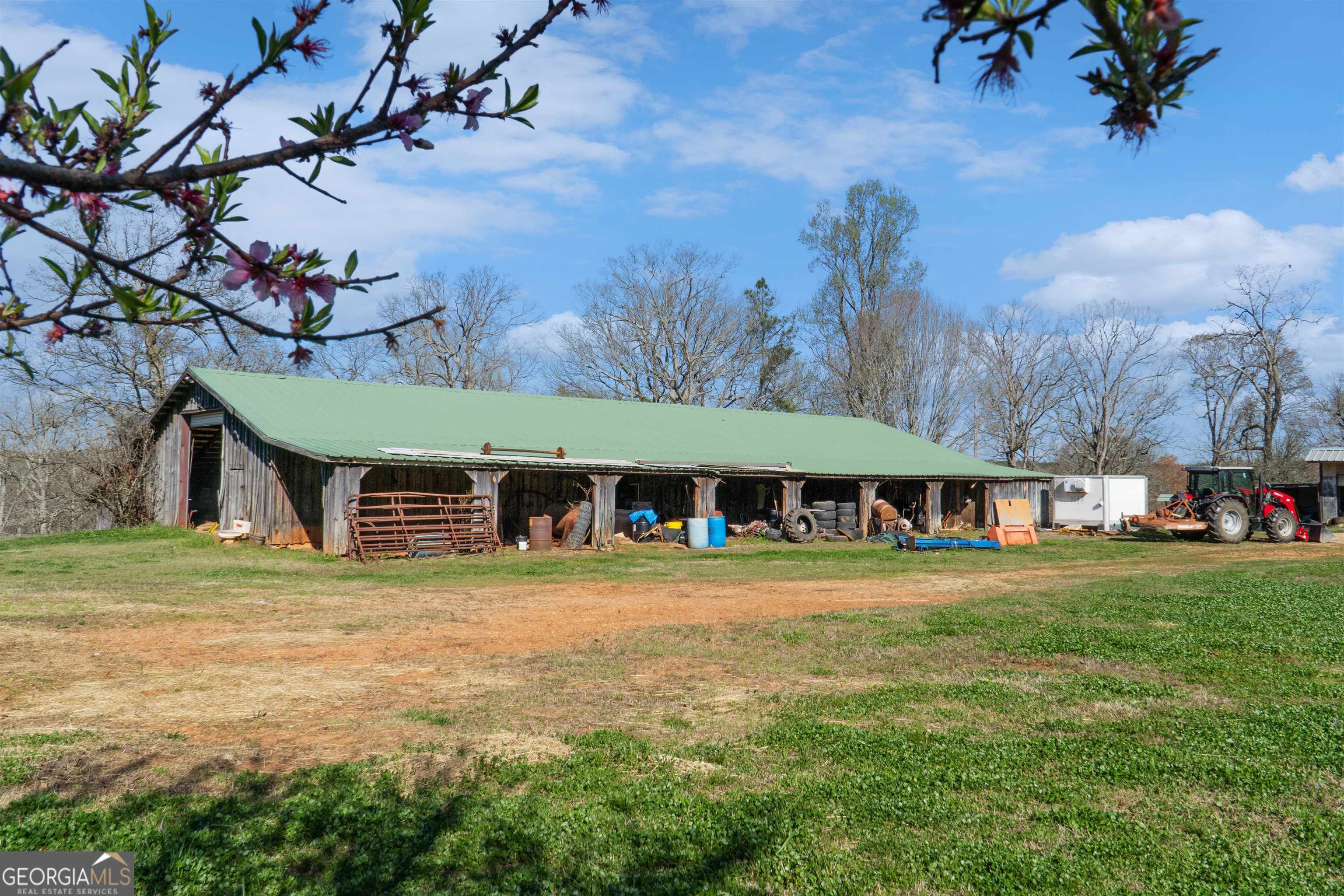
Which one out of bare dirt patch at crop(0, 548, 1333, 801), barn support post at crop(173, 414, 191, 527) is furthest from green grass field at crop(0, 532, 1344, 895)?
barn support post at crop(173, 414, 191, 527)

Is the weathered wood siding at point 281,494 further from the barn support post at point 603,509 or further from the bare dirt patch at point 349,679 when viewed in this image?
the bare dirt patch at point 349,679

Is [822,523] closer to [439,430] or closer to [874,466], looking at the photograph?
[874,466]

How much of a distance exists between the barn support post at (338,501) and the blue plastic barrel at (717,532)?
10569 millimetres

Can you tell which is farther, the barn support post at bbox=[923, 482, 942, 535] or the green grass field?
the barn support post at bbox=[923, 482, 942, 535]

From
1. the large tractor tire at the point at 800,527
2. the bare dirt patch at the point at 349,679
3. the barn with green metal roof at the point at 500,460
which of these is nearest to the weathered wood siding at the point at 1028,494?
the barn with green metal roof at the point at 500,460

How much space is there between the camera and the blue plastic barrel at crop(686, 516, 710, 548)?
90.4 ft

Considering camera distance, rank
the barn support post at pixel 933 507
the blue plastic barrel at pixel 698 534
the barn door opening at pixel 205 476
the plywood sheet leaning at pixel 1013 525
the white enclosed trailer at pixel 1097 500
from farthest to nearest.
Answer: the white enclosed trailer at pixel 1097 500
the barn support post at pixel 933 507
the barn door opening at pixel 205 476
the plywood sheet leaning at pixel 1013 525
the blue plastic barrel at pixel 698 534

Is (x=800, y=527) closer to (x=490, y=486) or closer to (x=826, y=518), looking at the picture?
(x=826, y=518)

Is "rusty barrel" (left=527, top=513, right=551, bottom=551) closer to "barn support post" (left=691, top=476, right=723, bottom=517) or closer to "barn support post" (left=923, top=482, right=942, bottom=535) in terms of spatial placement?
"barn support post" (left=691, top=476, right=723, bottom=517)

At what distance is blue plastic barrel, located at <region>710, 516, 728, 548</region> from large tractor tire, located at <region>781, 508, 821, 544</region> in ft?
9.20

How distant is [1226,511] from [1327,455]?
12.4 m

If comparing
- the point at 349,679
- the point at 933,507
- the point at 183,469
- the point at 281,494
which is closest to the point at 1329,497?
the point at 933,507

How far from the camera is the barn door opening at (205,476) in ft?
93.9

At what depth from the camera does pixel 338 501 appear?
2188 centimetres
